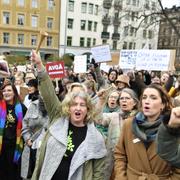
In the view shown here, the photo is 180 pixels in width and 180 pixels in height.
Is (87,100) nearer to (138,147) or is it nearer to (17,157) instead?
(138,147)

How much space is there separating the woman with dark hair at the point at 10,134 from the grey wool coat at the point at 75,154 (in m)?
1.49

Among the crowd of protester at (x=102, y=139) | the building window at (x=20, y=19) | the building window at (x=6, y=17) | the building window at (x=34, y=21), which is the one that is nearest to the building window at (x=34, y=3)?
the building window at (x=34, y=21)

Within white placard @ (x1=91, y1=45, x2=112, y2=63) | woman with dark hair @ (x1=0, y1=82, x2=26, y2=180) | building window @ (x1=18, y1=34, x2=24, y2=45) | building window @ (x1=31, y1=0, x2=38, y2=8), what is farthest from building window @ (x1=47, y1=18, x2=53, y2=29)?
woman with dark hair @ (x1=0, y1=82, x2=26, y2=180)

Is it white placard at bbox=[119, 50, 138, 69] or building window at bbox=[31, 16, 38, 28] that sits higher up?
building window at bbox=[31, 16, 38, 28]

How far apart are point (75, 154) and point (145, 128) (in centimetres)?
66

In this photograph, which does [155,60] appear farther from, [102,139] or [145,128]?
[145,128]

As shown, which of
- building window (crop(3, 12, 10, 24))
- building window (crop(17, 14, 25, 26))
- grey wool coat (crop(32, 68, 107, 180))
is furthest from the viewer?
building window (crop(17, 14, 25, 26))

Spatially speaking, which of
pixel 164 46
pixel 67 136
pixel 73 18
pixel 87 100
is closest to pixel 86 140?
pixel 67 136

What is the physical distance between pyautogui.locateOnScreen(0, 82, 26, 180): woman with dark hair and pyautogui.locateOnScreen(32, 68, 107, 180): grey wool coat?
1.49 m

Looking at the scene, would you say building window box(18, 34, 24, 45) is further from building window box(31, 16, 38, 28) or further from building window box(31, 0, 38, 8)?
building window box(31, 0, 38, 8)

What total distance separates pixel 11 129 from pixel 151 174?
2.37m

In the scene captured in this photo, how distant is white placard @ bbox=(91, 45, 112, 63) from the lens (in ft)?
28.1

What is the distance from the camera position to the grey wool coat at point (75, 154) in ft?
9.69

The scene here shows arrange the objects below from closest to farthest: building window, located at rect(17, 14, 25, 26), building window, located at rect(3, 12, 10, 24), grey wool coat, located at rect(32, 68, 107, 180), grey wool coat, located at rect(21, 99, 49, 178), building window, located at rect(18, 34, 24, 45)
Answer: grey wool coat, located at rect(32, 68, 107, 180), grey wool coat, located at rect(21, 99, 49, 178), building window, located at rect(3, 12, 10, 24), building window, located at rect(17, 14, 25, 26), building window, located at rect(18, 34, 24, 45)
